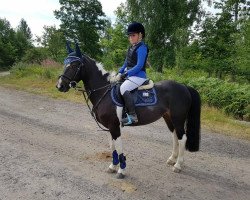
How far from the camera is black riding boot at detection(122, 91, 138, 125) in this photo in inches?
215

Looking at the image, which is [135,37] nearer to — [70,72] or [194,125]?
[70,72]

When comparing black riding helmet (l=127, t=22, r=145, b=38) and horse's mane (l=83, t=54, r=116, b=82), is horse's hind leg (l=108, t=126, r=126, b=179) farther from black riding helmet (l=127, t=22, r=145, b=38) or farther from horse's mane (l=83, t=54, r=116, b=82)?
black riding helmet (l=127, t=22, r=145, b=38)

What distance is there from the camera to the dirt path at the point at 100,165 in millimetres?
5020

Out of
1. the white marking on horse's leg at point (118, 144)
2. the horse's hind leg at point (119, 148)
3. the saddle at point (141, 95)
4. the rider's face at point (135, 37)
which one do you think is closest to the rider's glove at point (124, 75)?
the saddle at point (141, 95)

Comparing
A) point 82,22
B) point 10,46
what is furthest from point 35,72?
point 10,46

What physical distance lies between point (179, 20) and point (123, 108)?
2119 centimetres

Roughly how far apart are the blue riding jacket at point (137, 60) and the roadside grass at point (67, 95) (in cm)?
469

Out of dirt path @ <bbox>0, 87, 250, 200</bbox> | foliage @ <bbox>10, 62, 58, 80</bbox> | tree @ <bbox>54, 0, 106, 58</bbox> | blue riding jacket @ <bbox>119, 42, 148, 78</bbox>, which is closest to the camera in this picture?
dirt path @ <bbox>0, 87, 250, 200</bbox>

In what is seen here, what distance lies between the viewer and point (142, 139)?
8109mm

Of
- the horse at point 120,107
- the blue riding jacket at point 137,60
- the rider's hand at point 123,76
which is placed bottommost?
the horse at point 120,107

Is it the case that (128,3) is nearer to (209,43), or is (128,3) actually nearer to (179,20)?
(179,20)

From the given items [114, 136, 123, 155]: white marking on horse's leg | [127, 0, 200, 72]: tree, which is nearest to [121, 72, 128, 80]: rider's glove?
[114, 136, 123, 155]: white marking on horse's leg

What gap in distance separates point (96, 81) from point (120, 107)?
2.31ft

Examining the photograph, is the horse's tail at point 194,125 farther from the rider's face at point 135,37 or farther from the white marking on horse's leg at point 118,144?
the rider's face at point 135,37
